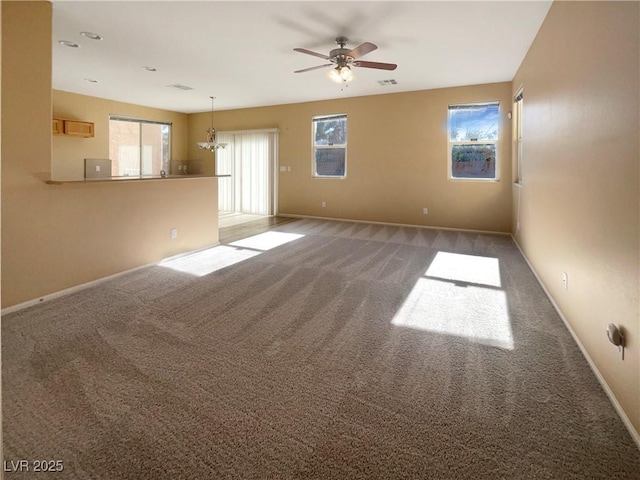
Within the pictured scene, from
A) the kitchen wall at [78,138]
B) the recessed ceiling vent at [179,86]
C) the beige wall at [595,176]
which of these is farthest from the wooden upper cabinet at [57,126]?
the beige wall at [595,176]

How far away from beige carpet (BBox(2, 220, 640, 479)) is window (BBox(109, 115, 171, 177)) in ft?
18.6

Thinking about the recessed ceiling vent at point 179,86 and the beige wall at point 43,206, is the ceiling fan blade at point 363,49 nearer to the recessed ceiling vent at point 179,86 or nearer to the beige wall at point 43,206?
the beige wall at point 43,206

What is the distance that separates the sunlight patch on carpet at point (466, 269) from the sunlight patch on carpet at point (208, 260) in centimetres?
232

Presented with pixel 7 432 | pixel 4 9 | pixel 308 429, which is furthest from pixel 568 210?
pixel 4 9

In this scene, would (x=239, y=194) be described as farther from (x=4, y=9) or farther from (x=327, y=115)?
(x=4, y=9)

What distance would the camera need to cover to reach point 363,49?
153 inches

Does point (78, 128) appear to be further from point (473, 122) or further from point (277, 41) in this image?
point (473, 122)

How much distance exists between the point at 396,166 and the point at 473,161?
138cm

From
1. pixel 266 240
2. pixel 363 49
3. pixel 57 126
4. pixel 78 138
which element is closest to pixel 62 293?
pixel 266 240

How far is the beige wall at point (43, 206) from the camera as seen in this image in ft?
10.0

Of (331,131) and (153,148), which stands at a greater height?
(331,131)

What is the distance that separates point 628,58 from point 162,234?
4.45 m

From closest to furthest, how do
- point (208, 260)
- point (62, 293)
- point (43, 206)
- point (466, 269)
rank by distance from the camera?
1. point (43, 206)
2. point (62, 293)
3. point (466, 269)
4. point (208, 260)

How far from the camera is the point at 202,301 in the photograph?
3.31m
